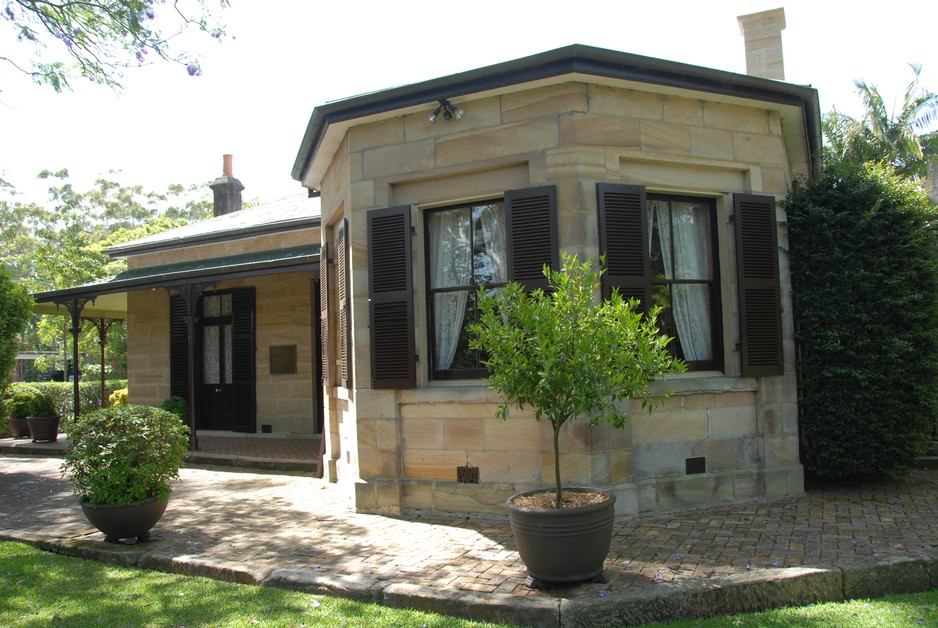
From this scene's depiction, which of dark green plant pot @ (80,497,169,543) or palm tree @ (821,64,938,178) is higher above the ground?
palm tree @ (821,64,938,178)

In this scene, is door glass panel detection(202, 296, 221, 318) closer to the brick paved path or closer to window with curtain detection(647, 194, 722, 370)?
the brick paved path

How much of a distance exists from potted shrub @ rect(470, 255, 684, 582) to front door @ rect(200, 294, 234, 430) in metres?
10.4

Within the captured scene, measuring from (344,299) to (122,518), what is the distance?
3098mm

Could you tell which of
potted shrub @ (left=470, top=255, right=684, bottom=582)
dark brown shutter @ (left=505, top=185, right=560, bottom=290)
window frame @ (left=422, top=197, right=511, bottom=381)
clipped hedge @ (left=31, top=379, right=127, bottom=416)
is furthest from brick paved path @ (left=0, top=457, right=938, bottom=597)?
clipped hedge @ (left=31, top=379, right=127, bottom=416)

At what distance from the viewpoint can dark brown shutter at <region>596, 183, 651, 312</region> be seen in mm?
6109

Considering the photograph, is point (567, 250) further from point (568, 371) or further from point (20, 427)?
point (20, 427)

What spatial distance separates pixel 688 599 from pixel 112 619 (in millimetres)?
3293

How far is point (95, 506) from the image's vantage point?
214 inches

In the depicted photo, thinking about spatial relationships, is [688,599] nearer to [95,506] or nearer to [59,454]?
[95,506]

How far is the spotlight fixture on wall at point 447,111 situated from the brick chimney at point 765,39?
495 centimetres

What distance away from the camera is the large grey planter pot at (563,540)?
4051 mm

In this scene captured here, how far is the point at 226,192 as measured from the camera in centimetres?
1872

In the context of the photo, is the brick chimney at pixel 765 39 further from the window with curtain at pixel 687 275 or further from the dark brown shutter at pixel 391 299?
the dark brown shutter at pixel 391 299

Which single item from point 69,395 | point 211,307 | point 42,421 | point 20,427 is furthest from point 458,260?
point 69,395
